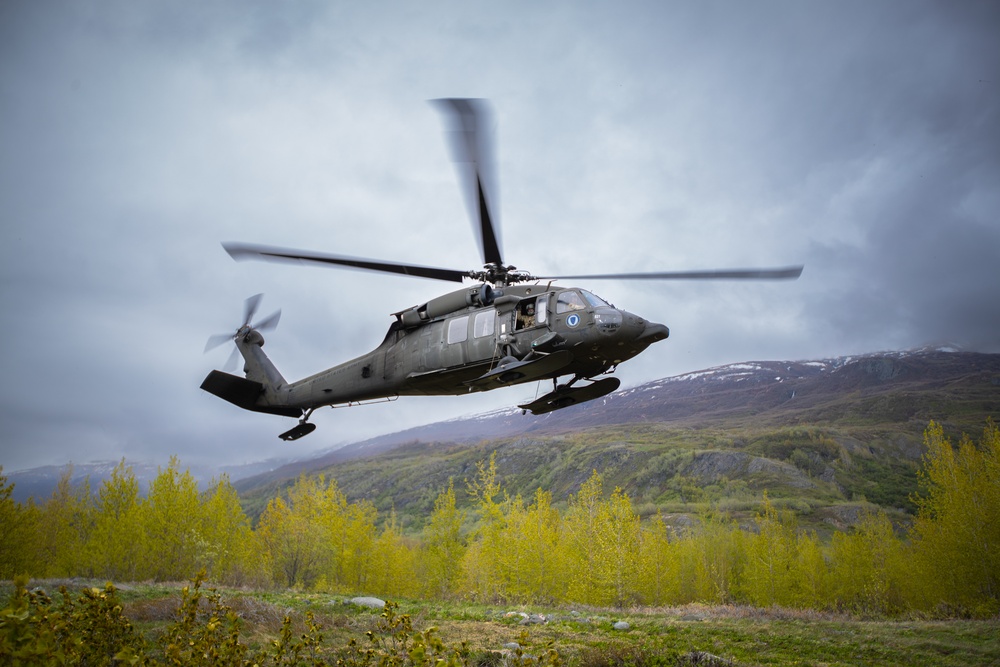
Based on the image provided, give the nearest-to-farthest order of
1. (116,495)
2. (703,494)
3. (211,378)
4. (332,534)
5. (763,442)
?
(211,378) < (116,495) < (332,534) < (703,494) < (763,442)

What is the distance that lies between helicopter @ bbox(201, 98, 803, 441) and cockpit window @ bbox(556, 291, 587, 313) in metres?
0.02

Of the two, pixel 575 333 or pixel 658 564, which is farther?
pixel 658 564

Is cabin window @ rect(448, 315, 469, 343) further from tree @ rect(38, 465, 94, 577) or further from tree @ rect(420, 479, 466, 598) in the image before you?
tree @ rect(38, 465, 94, 577)

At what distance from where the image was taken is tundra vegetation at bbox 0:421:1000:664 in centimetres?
3027

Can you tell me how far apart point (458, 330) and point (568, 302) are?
2677 mm

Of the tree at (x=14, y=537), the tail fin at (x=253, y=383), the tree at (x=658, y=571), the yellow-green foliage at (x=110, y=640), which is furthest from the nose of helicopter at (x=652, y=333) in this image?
the tree at (x=14, y=537)

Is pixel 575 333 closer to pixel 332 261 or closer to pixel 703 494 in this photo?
pixel 332 261

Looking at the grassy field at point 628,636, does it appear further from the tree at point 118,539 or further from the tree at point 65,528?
the tree at point 65,528

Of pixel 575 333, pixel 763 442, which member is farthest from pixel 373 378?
pixel 763 442

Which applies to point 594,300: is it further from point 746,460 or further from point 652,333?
point 746,460

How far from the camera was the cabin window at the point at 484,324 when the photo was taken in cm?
1202

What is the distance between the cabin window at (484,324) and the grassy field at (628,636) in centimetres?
592

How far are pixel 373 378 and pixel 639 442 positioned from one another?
165 meters

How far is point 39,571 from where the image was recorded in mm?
34500
